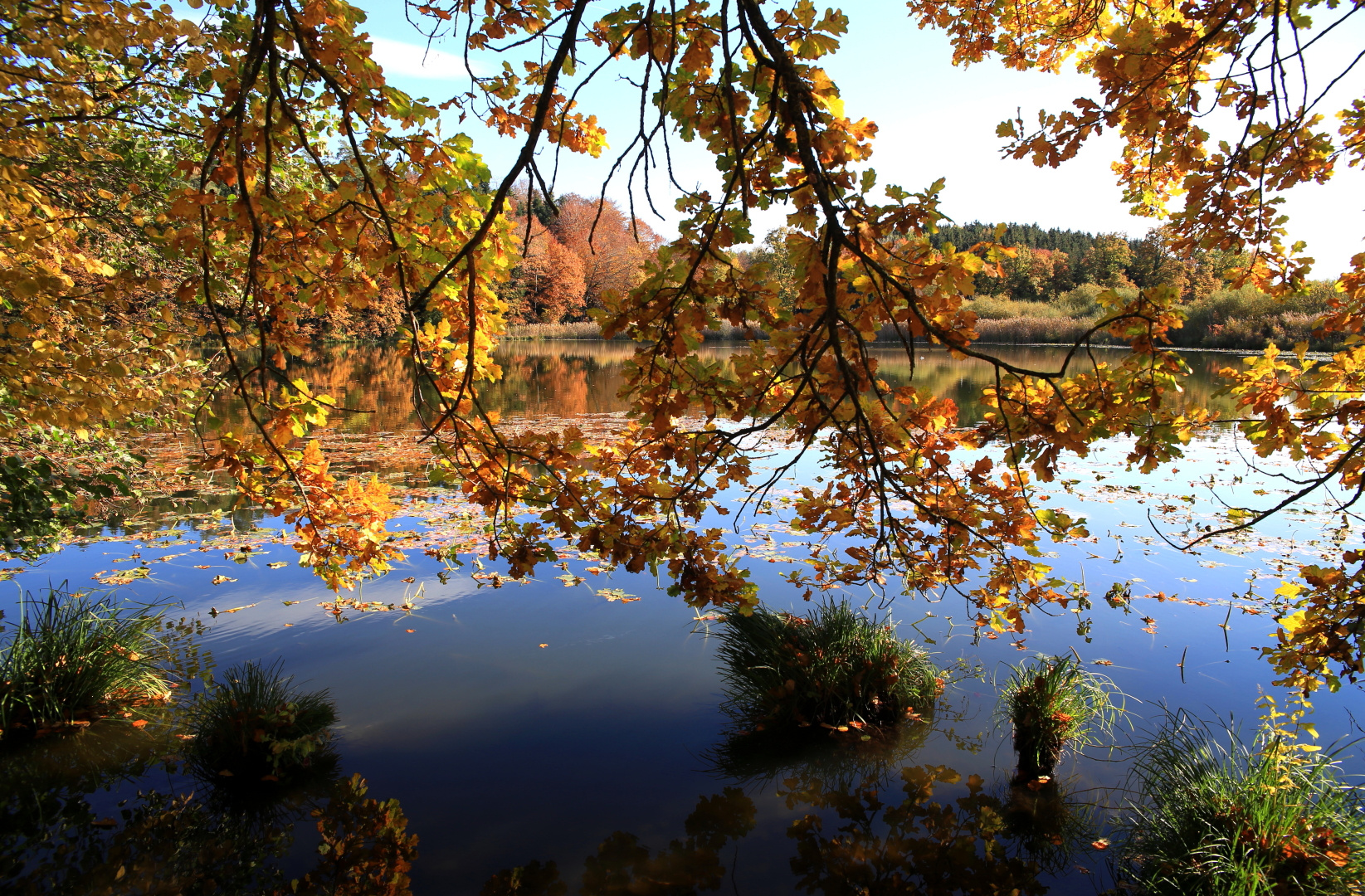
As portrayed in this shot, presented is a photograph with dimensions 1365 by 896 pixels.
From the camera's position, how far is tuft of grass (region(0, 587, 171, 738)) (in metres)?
3.55

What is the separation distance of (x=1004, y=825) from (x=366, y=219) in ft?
12.2

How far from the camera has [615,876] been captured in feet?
9.71

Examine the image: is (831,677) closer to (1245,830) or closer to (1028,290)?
(1245,830)

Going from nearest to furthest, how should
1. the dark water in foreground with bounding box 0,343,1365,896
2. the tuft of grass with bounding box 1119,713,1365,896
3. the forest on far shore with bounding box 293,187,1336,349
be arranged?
the tuft of grass with bounding box 1119,713,1365,896 < the dark water in foreground with bounding box 0,343,1365,896 < the forest on far shore with bounding box 293,187,1336,349

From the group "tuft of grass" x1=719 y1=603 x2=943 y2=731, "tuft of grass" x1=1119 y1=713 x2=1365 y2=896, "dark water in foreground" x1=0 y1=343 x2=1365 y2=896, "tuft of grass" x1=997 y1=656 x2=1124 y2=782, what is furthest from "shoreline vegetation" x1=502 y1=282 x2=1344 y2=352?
"tuft of grass" x1=1119 y1=713 x2=1365 y2=896

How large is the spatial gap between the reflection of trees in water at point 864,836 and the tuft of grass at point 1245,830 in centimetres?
34

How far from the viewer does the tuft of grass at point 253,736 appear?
11.2ft

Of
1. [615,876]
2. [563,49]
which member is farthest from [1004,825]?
[563,49]

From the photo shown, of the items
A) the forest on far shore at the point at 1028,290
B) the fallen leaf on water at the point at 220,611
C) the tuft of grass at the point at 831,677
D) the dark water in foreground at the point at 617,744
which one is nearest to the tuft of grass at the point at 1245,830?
the dark water in foreground at the point at 617,744

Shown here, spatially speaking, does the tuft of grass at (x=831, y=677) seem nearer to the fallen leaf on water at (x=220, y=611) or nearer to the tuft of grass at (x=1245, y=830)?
the tuft of grass at (x=1245, y=830)

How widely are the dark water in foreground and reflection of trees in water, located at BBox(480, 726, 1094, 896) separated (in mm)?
10

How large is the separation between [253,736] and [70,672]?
113 centimetres

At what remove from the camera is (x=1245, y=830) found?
2.59 meters

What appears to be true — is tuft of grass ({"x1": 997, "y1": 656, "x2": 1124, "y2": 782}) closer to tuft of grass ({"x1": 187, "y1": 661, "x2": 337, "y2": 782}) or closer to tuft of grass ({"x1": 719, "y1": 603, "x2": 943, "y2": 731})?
tuft of grass ({"x1": 719, "y1": 603, "x2": 943, "y2": 731})
